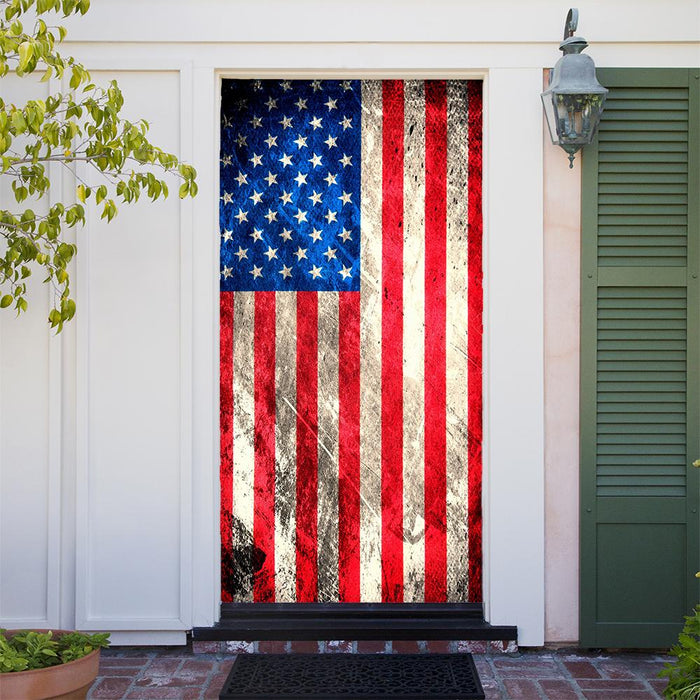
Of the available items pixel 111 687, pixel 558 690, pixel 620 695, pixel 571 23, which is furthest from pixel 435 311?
pixel 111 687

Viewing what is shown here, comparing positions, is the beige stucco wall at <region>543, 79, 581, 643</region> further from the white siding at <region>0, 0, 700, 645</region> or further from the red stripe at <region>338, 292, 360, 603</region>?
the red stripe at <region>338, 292, 360, 603</region>

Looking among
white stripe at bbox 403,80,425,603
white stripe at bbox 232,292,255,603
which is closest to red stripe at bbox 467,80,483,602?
white stripe at bbox 403,80,425,603

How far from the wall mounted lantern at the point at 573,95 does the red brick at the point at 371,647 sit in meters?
2.73

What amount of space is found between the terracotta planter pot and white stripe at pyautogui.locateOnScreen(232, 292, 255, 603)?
1422 mm

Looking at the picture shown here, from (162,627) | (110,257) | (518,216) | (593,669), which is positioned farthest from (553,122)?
(162,627)

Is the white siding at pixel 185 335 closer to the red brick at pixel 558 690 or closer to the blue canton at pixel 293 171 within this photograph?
the blue canton at pixel 293 171

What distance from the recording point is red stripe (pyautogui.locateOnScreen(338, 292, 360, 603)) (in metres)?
4.82

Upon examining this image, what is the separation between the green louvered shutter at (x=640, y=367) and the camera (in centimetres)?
454

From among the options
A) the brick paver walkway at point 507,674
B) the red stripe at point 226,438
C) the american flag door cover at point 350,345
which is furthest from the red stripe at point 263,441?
the brick paver walkway at point 507,674

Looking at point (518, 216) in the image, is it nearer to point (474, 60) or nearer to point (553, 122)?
point (553, 122)

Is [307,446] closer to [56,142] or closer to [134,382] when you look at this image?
[134,382]

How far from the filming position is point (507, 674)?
4.31m

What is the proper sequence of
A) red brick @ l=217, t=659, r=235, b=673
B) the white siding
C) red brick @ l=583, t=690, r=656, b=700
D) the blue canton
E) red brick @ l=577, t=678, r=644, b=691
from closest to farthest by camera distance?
red brick @ l=583, t=690, r=656, b=700 → red brick @ l=577, t=678, r=644, b=691 → red brick @ l=217, t=659, r=235, b=673 → the white siding → the blue canton

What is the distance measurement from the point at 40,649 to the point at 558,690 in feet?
7.59
